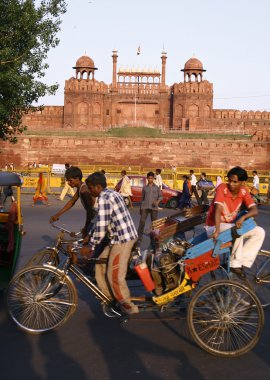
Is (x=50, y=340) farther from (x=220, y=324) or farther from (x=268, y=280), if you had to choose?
(x=268, y=280)

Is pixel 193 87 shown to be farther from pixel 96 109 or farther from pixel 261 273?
pixel 261 273

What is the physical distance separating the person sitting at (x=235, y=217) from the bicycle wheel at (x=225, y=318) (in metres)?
0.52

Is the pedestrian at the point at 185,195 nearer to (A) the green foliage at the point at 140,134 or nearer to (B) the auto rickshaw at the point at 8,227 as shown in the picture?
(B) the auto rickshaw at the point at 8,227

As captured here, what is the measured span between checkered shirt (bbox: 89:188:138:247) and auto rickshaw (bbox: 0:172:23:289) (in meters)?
1.48

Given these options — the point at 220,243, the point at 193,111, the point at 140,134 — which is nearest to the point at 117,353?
the point at 220,243

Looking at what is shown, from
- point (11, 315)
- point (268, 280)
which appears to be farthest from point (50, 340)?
point (268, 280)

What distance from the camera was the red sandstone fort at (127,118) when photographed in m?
47.8

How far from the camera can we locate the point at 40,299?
459cm

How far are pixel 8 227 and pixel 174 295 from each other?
215 centimetres

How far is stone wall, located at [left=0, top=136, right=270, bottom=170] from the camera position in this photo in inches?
1842

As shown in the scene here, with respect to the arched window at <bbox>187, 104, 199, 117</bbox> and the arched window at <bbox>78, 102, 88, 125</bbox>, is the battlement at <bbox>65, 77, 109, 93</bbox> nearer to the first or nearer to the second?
the arched window at <bbox>78, 102, 88, 125</bbox>

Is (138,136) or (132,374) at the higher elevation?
(138,136)

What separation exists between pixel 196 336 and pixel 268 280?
4.91ft

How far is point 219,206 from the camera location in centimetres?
491
